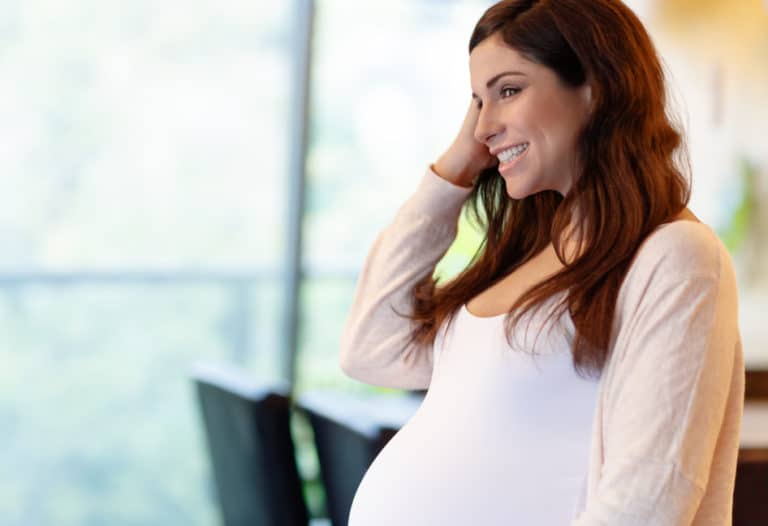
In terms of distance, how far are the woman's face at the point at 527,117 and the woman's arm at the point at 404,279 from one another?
0.24 meters

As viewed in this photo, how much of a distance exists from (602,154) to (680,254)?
0.57ft

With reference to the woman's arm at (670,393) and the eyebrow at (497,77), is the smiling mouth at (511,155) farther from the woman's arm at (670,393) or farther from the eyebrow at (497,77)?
the woman's arm at (670,393)

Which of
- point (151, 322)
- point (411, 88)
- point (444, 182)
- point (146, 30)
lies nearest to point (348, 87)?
point (411, 88)

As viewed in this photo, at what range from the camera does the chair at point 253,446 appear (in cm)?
287

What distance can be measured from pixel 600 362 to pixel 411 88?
3498 millimetres

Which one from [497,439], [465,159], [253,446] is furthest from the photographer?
[253,446]

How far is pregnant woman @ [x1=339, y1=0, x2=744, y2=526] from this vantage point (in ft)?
4.14

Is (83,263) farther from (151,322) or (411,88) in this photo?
(411,88)

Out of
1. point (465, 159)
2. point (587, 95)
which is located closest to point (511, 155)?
point (587, 95)

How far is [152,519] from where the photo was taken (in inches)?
188

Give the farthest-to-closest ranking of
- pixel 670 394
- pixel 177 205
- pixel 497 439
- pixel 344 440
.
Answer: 1. pixel 177 205
2. pixel 344 440
3. pixel 497 439
4. pixel 670 394

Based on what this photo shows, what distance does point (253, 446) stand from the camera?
2.96 meters

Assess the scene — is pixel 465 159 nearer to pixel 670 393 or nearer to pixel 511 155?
pixel 511 155

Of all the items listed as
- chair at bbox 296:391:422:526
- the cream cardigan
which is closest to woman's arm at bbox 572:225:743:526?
the cream cardigan
